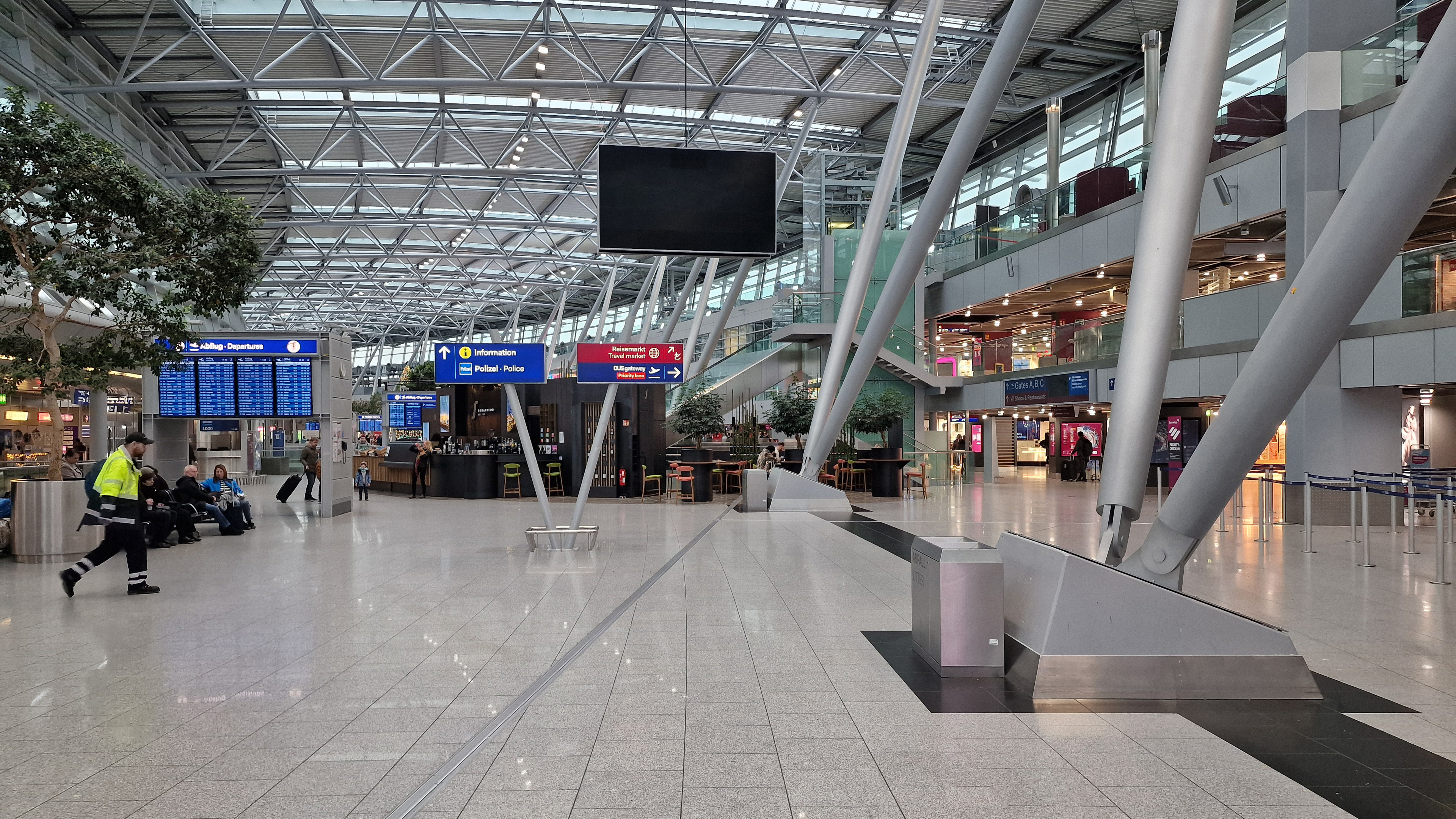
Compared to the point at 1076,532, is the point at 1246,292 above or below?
above

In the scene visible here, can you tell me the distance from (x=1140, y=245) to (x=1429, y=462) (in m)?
16.7

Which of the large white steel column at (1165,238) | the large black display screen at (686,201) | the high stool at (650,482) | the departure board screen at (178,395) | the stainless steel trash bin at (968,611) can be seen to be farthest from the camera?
the high stool at (650,482)

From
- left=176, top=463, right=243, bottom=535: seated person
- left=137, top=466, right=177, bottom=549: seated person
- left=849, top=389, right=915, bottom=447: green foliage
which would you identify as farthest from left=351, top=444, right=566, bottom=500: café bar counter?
left=137, top=466, right=177, bottom=549: seated person

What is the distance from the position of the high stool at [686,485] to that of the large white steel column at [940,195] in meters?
4.23

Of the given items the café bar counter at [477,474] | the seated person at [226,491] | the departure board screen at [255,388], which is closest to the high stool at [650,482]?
the café bar counter at [477,474]

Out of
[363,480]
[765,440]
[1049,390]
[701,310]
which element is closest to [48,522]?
[363,480]

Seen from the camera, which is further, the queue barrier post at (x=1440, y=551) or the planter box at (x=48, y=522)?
the planter box at (x=48, y=522)

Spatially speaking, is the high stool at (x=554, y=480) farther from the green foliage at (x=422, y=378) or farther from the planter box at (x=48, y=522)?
the green foliage at (x=422, y=378)

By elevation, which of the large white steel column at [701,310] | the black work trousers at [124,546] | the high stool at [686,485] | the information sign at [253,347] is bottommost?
the high stool at [686,485]

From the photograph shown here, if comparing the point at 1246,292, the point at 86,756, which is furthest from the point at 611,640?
the point at 1246,292

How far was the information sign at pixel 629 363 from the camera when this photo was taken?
495 inches

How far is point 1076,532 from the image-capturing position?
12.8 m

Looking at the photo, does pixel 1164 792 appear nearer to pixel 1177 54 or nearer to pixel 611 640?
pixel 611 640

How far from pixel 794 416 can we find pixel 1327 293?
1874 cm
